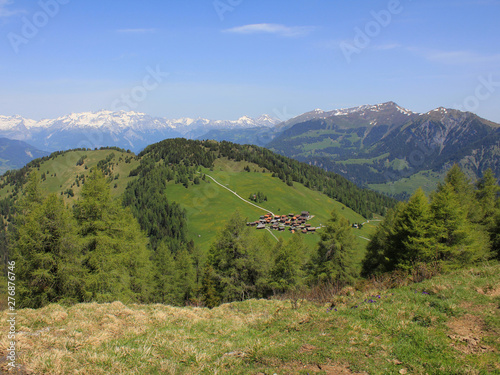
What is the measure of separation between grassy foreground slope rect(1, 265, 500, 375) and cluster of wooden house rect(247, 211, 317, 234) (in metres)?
107

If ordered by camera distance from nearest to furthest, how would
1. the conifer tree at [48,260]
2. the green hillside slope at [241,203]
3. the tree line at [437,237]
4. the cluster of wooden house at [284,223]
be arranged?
1. the conifer tree at [48,260]
2. the tree line at [437,237]
3. the cluster of wooden house at [284,223]
4. the green hillside slope at [241,203]

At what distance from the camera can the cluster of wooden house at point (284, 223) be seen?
12299 centimetres

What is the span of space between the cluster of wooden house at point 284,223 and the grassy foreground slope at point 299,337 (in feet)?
351

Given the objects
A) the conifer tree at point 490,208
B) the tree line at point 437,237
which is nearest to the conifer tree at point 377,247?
the tree line at point 437,237

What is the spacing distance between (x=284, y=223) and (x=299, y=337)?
124 meters

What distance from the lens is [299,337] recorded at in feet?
31.5

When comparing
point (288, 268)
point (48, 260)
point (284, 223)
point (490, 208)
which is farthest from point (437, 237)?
point (284, 223)

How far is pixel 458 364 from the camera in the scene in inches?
279

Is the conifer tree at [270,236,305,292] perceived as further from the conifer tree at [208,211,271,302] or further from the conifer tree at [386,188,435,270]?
the conifer tree at [386,188,435,270]

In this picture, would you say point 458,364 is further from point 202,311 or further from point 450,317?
point 202,311

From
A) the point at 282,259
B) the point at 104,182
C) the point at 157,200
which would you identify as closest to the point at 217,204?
the point at 157,200

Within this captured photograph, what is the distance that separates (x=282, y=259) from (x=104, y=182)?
25.9 meters

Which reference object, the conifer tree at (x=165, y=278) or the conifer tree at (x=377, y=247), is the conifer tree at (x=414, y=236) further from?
the conifer tree at (x=165, y=278)

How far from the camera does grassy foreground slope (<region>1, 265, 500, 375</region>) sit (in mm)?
7645
